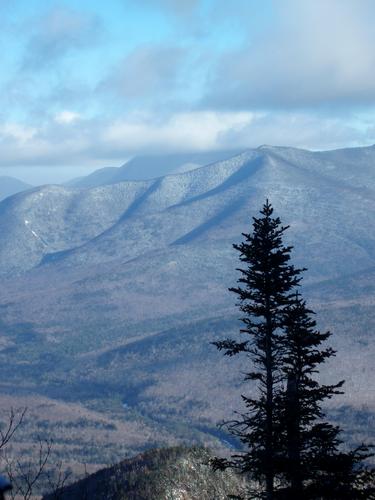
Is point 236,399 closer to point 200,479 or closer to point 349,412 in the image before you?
point 349,412

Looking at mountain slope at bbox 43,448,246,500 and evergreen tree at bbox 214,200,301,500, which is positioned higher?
evergreen tree at bbox 214,200,301,500

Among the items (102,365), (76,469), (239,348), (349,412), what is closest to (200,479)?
(239,348)

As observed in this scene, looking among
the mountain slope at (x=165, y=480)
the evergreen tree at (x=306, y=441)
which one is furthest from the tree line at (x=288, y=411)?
the mountain slope at (x=165, y=480)

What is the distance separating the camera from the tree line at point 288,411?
15.5 m

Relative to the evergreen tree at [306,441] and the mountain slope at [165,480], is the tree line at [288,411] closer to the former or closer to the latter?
the evergreen tree at [306,441]

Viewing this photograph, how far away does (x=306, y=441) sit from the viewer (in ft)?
54.1

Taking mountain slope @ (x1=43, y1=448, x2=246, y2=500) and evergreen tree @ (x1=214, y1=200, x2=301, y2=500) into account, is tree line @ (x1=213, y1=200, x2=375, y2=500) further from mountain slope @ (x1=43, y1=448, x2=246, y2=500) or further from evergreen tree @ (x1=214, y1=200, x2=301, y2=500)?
mountain slope @ (x1=43, y1=448, x2=246, y2=500)

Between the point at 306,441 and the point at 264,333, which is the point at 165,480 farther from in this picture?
the point at 264,333

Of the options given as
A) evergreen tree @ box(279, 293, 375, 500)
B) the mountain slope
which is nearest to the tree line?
evergreen tree @ box(279, 293, 375, 500)

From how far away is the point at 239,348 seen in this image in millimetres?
17766

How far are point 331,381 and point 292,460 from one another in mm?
119161

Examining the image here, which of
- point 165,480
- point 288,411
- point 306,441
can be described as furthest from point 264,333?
point 165,480

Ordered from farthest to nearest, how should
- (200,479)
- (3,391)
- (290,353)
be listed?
(3,391) → (200,479) → (290,353)

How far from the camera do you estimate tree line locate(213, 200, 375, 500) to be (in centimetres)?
1548
